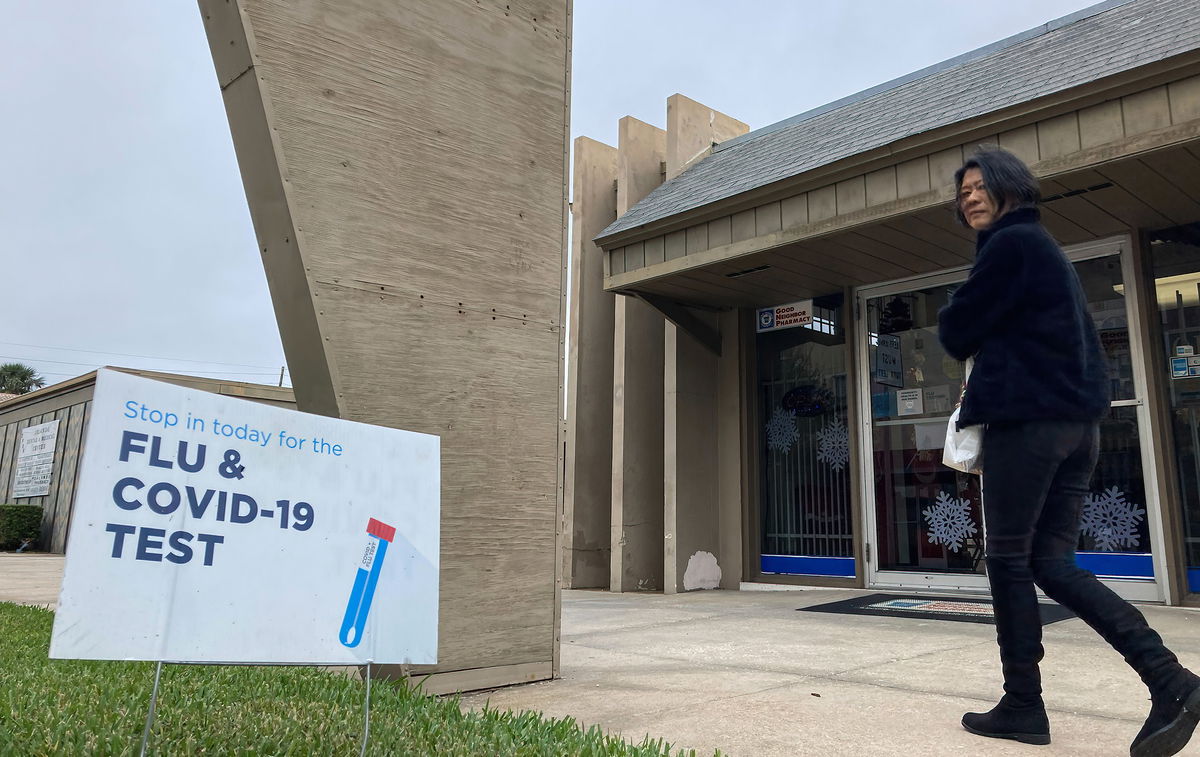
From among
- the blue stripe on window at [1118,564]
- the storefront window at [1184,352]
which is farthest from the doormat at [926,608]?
the storefront window at [1184,352]

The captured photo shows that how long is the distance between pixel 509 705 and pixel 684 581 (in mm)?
5472

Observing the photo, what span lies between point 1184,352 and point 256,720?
646cm

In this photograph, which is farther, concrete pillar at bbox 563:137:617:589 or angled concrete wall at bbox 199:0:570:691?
concrete pillar at bbox 563:137:617:589

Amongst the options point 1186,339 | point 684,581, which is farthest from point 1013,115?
point 684,581

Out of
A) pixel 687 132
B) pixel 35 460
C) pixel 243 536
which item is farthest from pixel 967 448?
pixel 35 460

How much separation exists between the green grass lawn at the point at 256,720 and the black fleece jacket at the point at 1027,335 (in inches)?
54.3

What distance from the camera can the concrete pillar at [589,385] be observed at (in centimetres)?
923

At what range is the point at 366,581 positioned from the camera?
2.07 m

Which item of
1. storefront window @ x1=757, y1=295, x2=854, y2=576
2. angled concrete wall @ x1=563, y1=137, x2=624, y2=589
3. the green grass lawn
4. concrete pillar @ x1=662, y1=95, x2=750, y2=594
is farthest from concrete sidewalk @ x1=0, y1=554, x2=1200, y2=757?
angled concrete wall @ x1=563, y1=137, x2=624, y2=589

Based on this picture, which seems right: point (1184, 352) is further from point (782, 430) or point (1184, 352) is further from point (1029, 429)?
point (1029, 429)

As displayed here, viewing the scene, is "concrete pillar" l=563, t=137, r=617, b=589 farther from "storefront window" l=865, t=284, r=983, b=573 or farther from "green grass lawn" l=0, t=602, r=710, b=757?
"green grass lawn" l=0, t=602, r=710, b=757

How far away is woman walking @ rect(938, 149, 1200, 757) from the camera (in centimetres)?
227

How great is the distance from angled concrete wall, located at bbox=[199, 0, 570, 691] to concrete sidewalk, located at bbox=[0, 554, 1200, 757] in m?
0.56

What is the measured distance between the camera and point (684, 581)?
8172 mm
